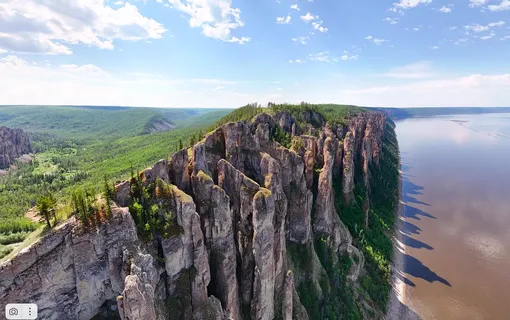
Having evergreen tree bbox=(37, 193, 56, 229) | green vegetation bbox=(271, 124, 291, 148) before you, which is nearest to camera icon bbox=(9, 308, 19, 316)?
evergreen tree bbox=(37, 193, 56, 229)

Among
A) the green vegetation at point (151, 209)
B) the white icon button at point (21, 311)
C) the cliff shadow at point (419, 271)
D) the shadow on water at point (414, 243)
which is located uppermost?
the green vegetation at point (151, 209)

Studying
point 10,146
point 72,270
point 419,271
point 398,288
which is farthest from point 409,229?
point 10,146

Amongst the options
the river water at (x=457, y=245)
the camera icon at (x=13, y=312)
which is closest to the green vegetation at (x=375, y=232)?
the river water at (x=457, y=245)

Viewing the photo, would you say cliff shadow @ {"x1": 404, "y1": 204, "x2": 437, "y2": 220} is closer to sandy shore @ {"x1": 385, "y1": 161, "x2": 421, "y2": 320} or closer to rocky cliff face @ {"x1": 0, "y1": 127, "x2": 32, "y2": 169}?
sandy shore @ {"x1": 385, "y1": 161, "x2": 421, "y2": 320}

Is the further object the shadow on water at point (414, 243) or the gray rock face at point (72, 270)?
the shadow on water at point (414, 243)

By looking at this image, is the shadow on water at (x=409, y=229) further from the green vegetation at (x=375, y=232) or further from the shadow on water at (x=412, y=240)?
the green vegetation at (x=375, y=232)

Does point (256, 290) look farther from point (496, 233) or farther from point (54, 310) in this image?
point (496, 233)

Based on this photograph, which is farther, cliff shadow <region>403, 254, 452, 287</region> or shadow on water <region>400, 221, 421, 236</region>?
shadow on water <region>400, 221, 421, 236</region>
